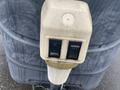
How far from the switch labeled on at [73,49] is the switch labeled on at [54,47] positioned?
1.3 inches

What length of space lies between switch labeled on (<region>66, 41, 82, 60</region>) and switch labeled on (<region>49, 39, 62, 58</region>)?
0.11 ft

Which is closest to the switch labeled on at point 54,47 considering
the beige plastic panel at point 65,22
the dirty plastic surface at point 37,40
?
the beige plastic panel at point 65,22

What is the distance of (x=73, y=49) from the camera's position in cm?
75

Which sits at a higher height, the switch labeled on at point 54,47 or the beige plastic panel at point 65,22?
the beige plastic panel at point 65,22

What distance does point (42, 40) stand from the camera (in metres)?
0.75

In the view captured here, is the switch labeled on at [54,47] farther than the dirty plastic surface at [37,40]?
No

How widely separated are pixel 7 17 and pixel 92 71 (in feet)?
1.74

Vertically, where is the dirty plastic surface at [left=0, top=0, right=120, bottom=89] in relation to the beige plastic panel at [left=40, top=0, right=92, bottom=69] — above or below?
below

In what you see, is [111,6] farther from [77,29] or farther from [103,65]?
[103,65]

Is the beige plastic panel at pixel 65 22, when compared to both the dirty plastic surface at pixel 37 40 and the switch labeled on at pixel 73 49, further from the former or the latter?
the dirty plastic surface at pixel 37 40

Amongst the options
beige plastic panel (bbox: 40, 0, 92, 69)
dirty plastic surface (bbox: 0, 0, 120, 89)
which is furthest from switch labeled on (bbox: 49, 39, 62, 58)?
dirty plastic surface (bbox: 0, 0, 120, 89)

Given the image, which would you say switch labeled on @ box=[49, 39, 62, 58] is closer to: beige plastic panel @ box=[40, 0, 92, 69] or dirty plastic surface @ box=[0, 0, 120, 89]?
beige plastic panel @ box=[40, 0, 92, 69]

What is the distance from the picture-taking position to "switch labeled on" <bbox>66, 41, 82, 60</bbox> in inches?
28.8

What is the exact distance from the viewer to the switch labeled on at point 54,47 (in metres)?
0.73
